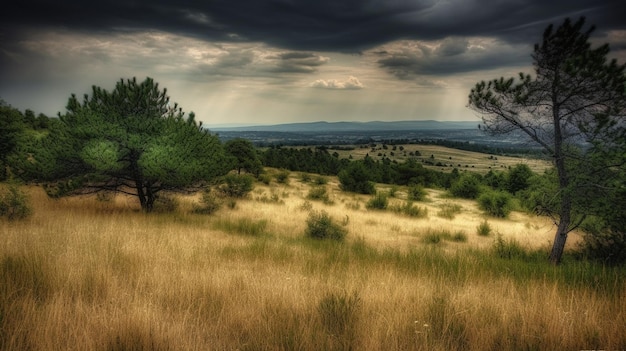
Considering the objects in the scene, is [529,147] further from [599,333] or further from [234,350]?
[234,350]

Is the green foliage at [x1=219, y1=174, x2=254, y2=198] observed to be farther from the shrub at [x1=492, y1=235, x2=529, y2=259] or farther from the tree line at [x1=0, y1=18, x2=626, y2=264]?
the shrub at [x1=492, y1=235, x2=529, y2=259]

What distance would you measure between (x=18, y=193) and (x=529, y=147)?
1414 cm

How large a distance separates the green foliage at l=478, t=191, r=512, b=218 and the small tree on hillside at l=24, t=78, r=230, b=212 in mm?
Answer: 23024

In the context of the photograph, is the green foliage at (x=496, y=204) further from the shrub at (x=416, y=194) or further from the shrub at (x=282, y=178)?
the shrub at (x=282, y=178)

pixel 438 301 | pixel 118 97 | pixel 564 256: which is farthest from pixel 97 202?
pixel 564 256

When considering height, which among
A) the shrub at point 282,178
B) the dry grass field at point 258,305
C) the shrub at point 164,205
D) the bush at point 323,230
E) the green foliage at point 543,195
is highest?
the green foliage at point 543,195

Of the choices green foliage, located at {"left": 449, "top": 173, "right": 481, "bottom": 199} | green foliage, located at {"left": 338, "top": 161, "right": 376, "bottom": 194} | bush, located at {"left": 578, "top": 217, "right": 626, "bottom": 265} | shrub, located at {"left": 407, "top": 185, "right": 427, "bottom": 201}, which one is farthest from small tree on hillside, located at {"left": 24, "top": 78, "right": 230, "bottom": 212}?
green foliage, located at {"left": 449, "top": 173, "right": 481, "bottom": 199}

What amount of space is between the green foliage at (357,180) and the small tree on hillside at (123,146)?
22.8 m

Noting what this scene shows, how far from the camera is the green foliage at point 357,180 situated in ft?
109

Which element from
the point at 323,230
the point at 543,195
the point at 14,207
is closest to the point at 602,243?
the point at 543,195

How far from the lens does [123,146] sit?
1101cm

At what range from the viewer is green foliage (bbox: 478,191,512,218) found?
25.7m

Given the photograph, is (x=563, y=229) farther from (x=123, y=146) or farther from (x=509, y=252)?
(x=123, y=146)

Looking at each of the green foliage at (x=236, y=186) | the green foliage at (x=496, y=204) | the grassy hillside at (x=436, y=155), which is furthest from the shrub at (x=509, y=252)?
the grassy hillside at (x=436, y=155)
